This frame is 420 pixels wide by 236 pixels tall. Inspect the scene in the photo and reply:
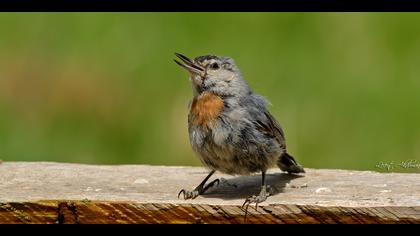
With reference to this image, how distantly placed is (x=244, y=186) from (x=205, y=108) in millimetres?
542

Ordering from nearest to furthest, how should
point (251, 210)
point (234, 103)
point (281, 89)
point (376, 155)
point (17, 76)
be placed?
point (251, 210), point (234, 103), point (376, 155), point (281, 89), point (17, 76)

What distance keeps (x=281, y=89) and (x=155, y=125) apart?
108 centimetres

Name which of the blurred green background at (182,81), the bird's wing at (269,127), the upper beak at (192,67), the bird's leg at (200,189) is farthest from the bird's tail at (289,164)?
the blurred green background at (182,81)

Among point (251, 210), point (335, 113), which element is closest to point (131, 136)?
point (335, 113)

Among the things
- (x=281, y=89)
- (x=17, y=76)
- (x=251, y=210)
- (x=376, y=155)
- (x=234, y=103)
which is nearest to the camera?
(x=251, y=210)

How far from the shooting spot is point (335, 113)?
340 inches

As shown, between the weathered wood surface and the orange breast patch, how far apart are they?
0.39m

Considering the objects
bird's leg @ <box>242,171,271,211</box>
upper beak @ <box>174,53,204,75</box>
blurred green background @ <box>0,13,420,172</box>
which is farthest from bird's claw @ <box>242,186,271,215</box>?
blurred green background @ <box>0,13,420,172</box>

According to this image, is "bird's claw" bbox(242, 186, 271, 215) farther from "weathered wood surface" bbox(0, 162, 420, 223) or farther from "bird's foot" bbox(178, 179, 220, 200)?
"bird's foot" bbox(178, 179, 220, 200)

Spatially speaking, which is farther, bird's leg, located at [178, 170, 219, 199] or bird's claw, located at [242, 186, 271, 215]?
bird's leg, located at [178, 170, 219, 199]

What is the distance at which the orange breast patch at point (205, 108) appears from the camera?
586 cm

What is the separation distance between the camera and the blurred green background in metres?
8.41

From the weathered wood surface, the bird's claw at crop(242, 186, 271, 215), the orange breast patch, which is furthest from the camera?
the orange breast patch

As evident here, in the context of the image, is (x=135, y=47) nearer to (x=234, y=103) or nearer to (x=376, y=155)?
(x=376, y=155)
